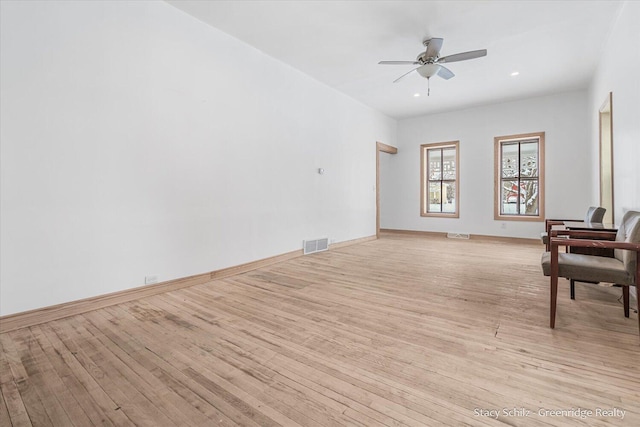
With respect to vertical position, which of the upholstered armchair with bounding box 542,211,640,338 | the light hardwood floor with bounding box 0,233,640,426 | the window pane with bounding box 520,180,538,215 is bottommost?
the light hardwood floor with bounding box 0,233,640,426

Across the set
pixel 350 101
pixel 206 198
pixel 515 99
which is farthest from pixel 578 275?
pixel 515 99

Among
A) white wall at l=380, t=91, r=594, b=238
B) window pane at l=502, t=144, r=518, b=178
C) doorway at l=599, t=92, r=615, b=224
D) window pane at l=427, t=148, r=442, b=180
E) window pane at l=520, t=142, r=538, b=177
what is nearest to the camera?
doorway at l=599, t=92, r=615, b=224

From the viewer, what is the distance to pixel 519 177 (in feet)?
21.8

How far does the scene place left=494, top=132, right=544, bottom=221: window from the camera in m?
6.37

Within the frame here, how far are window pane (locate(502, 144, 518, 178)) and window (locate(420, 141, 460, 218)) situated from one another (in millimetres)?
1000

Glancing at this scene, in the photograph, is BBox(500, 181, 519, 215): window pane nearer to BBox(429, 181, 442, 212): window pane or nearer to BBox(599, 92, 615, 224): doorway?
BBox(429, 181, 442, 212): window pane

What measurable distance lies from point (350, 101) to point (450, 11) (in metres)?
3.11

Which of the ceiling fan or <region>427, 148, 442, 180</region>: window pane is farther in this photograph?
<region>427, 148, 442, 180</region>: window pane

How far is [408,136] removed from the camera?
797 cm

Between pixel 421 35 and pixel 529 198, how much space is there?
4824 millimetres

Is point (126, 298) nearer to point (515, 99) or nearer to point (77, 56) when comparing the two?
point (77, 56)

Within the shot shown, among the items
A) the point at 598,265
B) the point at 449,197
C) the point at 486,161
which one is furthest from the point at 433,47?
the point at 449,197

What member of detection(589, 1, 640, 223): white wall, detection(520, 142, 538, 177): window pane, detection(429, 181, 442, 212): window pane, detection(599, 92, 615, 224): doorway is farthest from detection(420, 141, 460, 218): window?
detection(589, 1, 640, 223): white wall

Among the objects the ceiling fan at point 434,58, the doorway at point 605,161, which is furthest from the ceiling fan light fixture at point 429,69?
the doorway at point 605,161
